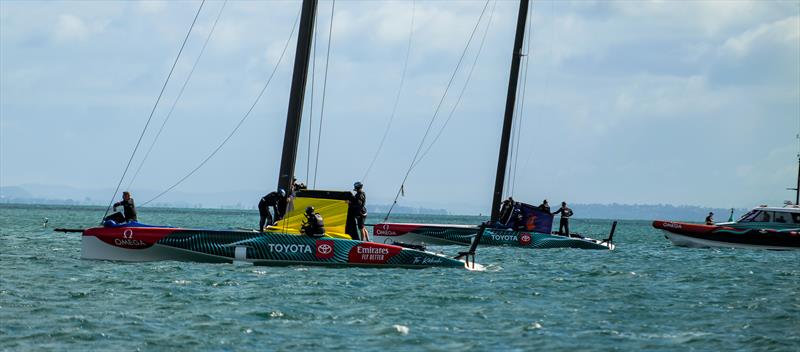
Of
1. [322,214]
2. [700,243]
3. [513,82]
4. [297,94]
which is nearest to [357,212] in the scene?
[322,214]

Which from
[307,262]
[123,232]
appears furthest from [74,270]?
[307,262]

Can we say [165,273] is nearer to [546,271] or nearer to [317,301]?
[317,301]

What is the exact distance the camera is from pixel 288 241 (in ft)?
80.4

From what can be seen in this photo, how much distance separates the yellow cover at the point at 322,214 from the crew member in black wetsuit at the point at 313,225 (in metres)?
0.43

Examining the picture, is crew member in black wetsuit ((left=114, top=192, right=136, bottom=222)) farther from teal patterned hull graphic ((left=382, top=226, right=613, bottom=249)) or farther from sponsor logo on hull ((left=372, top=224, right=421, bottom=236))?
teal patterned hull graphic ((left=382, top=226, right=613, bottom=249))

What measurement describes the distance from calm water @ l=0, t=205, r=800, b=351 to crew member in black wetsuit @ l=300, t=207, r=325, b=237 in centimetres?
86

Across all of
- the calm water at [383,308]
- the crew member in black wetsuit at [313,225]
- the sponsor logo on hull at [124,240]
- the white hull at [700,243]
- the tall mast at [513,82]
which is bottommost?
the calm water at [383,308]

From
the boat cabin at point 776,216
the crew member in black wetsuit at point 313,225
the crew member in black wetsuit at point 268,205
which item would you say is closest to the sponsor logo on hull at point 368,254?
the crew member in black wetsuit at point 313,225

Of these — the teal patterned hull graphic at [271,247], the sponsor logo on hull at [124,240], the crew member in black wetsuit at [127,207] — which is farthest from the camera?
the crew member in black wetsuit at [127,207]

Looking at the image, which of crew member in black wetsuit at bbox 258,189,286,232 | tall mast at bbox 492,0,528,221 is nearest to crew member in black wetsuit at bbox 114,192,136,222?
crew member in black wetsuit at bbox 258,189,286,232

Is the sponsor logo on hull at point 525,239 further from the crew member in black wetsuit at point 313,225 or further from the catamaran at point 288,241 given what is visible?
the crew member in black wetsuit at point 313,225

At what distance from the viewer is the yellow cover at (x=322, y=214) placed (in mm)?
25094

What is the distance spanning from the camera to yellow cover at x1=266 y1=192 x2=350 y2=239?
25094mm

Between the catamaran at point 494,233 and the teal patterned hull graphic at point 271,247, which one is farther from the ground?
the catamaran at point 494,233
